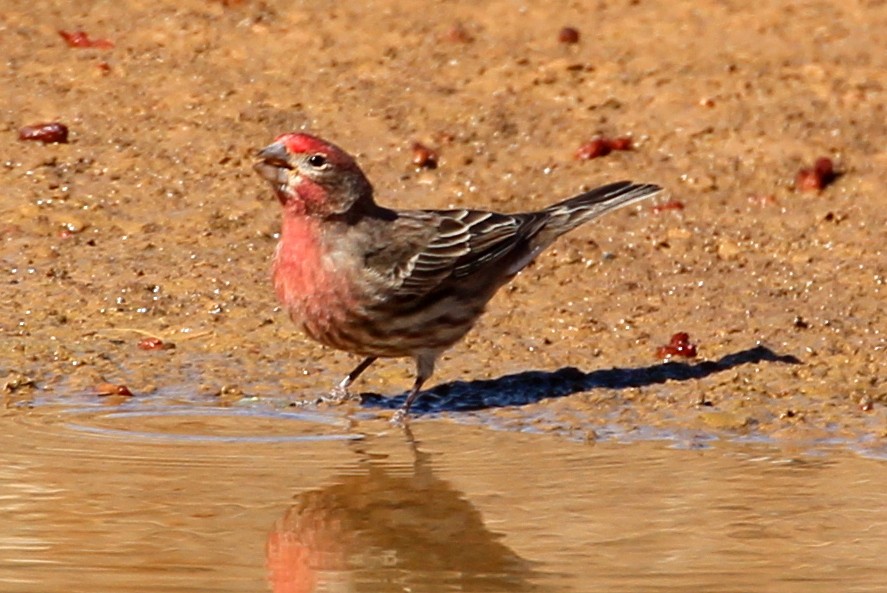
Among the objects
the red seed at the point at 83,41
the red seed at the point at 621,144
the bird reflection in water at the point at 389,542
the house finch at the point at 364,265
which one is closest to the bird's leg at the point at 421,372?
the house finch at the point at 364,265

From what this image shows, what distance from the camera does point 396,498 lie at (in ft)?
24.0

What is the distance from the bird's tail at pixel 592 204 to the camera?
983 cm

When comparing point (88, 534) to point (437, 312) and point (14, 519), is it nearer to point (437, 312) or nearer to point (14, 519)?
point (14, 519)

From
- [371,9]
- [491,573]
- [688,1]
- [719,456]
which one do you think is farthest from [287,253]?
[688,1]

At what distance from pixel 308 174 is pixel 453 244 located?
0.88 metres

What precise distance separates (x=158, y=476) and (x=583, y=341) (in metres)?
2.69

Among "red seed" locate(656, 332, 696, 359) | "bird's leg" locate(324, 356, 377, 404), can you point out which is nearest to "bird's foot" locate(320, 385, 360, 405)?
"bird's leg" locate(324, 356, 377, 404)

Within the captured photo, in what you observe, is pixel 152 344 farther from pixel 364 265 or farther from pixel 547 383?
pixel 547 383

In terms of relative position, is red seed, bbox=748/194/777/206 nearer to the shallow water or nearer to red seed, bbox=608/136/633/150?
red seed, bbox=608/136/633/150

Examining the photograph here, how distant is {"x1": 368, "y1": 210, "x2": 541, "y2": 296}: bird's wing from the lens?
9047 mm

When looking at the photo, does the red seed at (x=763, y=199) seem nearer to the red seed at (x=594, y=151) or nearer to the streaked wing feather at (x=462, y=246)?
the red seed at (x=594, y=151)

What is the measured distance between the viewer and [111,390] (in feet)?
28.4

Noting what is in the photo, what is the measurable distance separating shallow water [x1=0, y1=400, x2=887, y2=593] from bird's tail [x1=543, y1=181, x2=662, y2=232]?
5.32 ft

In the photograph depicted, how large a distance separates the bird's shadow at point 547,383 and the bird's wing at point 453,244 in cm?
49
